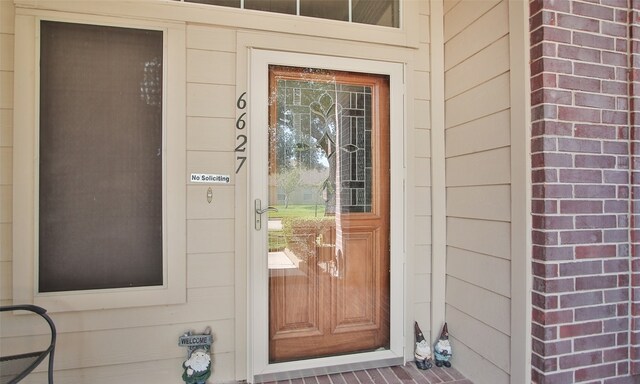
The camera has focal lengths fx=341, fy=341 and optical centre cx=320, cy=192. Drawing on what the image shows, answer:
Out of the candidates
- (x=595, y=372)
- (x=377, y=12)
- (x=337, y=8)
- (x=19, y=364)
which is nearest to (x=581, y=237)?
(x=595, y=372)

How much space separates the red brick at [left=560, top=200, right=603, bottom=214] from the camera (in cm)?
158

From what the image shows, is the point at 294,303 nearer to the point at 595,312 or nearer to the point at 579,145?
the point at 595,312

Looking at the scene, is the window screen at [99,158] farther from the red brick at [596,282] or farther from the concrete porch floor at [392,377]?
the red brick at [596,282]

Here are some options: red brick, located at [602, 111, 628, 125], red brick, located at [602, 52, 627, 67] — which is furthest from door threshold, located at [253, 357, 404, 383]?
red brick, located at [602, 52, 627, 67]

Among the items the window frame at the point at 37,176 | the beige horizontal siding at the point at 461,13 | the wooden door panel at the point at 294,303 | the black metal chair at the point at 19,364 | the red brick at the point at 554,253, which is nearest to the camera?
the black metal chair at the point at 19,364

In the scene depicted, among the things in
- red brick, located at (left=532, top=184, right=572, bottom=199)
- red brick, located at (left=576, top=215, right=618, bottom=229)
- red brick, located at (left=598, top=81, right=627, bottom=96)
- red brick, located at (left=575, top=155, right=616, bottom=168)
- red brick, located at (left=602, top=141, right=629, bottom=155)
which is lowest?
red brick, located at (left=576, top=215, right=618, bottom=229)

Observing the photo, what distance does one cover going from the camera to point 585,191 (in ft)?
5.27

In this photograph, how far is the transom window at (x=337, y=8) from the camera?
2.08m

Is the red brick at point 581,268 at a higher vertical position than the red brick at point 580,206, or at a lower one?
lower

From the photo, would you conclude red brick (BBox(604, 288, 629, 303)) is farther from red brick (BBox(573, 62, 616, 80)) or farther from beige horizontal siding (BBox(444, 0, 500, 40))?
beige horizontal siding (BBox(444, 0, 500, 40))

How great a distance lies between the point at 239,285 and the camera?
2.04m

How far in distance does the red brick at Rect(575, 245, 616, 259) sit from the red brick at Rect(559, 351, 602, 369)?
0.46 m

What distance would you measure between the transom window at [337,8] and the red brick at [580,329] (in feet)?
6.47

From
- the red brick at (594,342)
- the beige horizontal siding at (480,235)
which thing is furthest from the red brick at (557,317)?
the beige horizontal siding at (480,235)
